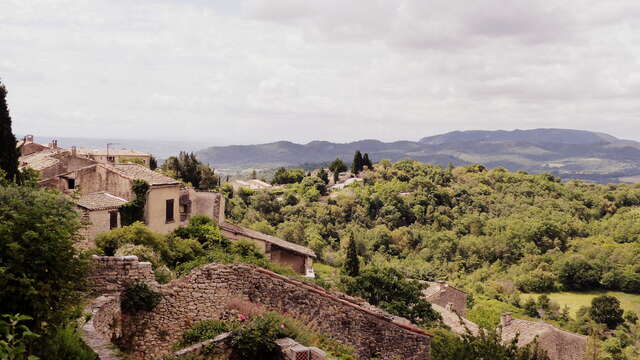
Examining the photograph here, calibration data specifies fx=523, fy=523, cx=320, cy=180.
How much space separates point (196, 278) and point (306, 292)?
253 cm

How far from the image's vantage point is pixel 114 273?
30.8 ft

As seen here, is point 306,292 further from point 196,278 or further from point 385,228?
point 385,228

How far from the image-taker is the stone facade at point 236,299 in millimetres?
9422

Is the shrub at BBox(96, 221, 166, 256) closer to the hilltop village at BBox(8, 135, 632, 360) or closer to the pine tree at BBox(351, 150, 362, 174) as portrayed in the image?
the hilltop village at BBox(8, 135, 632, 360)

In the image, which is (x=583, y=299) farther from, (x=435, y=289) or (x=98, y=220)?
(x=98, y=220)

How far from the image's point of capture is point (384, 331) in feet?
39.4

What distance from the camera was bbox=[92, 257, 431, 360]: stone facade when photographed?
942cm

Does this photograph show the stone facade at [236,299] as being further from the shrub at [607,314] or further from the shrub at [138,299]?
the shrub at [607,314]

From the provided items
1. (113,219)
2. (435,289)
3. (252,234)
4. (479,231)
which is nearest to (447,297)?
(435,289)

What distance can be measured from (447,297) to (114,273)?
35413mm

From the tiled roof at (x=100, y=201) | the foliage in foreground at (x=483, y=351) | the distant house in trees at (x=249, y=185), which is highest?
the tiled roof at (x=100, y=201)

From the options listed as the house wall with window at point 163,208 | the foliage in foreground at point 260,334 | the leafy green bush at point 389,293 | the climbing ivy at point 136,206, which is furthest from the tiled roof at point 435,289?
the foliage in foreground at point 260,334

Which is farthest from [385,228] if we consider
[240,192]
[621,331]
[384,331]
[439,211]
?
[384,331]

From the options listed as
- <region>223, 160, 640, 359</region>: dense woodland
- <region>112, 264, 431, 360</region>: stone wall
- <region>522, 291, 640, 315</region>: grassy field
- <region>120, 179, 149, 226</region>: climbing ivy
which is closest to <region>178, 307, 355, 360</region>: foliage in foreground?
<region>112, 264, 431, 360</region>: stone wall
